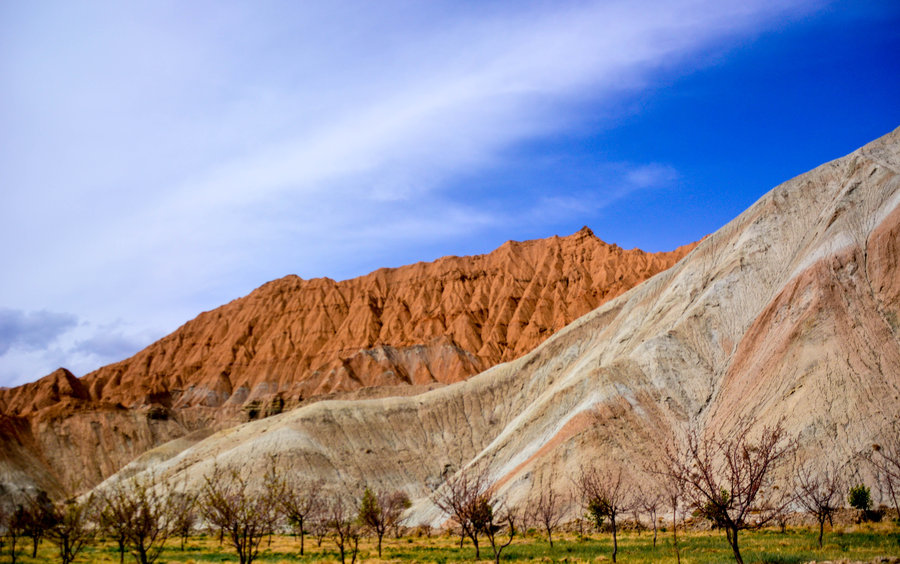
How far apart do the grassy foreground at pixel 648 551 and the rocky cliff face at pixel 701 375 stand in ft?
43.7

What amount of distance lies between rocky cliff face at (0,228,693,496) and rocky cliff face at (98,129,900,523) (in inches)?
1217

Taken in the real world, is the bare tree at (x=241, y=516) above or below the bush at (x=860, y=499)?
above

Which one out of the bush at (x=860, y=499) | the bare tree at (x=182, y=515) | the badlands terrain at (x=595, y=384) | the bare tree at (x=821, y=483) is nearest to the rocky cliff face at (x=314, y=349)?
the badlands terrain at (x=595, y=384)

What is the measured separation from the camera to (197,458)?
86.9m

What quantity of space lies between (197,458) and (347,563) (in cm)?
5965

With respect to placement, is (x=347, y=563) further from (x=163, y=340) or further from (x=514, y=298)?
(x=163, y=340)

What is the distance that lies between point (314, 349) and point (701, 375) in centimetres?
10399

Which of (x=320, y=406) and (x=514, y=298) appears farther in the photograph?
(x=514, y=298)

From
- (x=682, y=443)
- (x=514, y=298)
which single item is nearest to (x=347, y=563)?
(x=682, y=443)

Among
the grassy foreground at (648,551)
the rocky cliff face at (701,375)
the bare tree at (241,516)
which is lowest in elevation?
the grassy foreground at (648,551)

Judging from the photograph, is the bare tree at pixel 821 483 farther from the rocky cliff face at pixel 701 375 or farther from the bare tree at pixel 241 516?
the bare tree at pixel 241 516

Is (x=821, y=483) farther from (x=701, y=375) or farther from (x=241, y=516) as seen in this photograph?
(x=241, y=516)

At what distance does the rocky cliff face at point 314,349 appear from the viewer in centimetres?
11750

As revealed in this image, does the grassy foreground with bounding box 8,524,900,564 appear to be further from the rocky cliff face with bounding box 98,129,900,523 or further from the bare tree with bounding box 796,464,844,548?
the rocky cliff face with bounding box 98,129,900,523
